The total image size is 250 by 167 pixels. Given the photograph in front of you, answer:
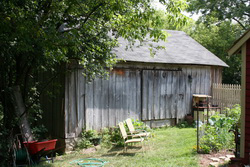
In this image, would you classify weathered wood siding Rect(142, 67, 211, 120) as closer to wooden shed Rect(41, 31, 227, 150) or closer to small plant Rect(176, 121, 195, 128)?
wooden shed Rect(41, 31, 227, 150)

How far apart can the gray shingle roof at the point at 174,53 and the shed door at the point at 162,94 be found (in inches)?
24.1

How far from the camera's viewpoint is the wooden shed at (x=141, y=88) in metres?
9.56

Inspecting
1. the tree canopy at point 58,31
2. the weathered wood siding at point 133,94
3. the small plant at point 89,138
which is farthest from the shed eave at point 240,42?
the small plant at point 89,138

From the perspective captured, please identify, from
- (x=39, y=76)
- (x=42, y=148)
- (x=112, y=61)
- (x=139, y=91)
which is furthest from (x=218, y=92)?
(x=42, y=148)

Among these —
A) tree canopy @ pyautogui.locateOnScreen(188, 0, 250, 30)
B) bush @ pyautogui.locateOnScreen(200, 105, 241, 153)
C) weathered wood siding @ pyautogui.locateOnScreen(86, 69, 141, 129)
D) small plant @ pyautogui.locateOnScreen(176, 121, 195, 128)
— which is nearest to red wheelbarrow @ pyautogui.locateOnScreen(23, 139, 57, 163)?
weathered wood siding @ pyautogui.locateOnScreen(86, 69, 141, 129)

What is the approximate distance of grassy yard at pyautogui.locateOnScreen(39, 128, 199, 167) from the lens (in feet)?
23.2

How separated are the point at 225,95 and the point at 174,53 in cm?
332

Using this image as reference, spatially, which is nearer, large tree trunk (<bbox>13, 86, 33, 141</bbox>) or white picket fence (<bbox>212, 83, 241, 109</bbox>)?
large tree trunk (<bbox>13, 86, 33, 141</bbox>)

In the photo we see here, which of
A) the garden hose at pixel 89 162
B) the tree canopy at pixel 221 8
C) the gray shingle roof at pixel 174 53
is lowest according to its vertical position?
the garden hose at pixel 89 162

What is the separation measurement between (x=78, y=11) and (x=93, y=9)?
0.43m

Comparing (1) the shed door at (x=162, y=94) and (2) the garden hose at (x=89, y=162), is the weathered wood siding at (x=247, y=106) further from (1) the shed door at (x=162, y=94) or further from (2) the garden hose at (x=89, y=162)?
(1) the shed door at (x=162, y=94)

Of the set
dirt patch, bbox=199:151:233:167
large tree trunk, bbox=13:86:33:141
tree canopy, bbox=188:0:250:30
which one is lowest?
dirt patch, bbox=199:151:233:167

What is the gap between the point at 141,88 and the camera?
453 inches

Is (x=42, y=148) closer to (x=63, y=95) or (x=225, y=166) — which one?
(x=63, y=95)
